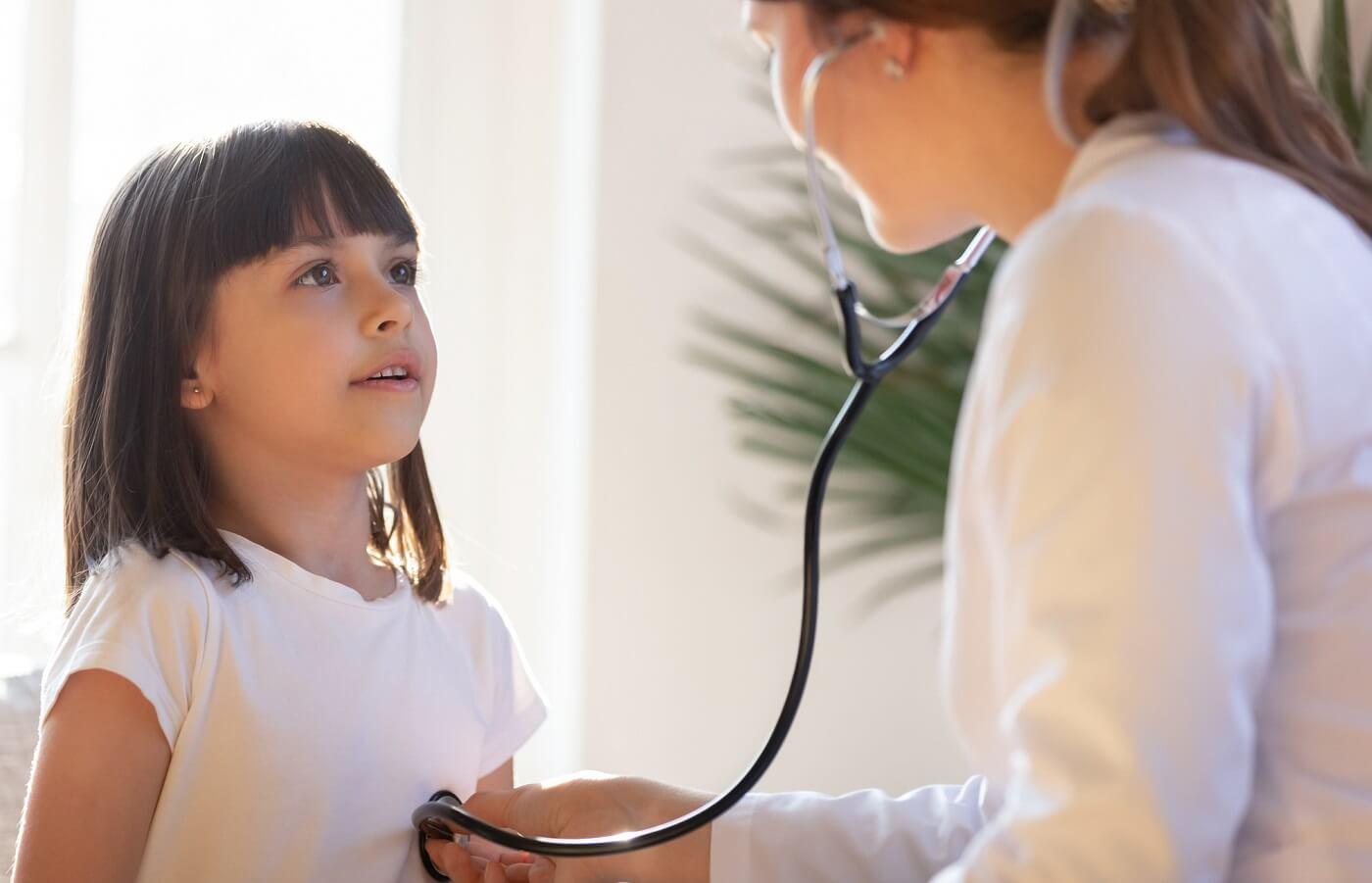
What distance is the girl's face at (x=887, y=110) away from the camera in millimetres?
819

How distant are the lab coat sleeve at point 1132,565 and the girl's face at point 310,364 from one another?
2.51 ft

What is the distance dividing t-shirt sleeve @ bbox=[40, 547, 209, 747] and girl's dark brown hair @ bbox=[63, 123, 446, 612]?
44mm

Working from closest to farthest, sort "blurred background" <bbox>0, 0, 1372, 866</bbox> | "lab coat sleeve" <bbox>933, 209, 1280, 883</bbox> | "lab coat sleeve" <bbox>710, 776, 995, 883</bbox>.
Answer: "lab coat sleeve" <bbox>933, 209, 1280, 883</bbox> → "lab coat sleeve" <bbox>710, 776, 995, 883</bbox> → "blurred background" <bbox>0, 0, 1372, 866</bbox>

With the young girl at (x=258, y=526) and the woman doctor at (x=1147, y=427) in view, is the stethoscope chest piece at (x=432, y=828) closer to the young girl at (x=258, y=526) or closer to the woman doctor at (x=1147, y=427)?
the young girl at (x=258, y=526)

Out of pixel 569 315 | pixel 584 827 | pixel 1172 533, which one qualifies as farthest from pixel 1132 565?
pixel 569 315

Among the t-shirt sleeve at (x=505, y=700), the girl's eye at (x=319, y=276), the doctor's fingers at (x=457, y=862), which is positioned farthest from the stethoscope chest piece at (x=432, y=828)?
the girl's eye at (x=319, y=276)

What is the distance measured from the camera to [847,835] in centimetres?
109

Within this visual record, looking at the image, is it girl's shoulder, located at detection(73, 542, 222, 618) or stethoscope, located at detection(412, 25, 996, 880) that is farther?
girl's shoulder, located at detection(73, 542, 222, 618)

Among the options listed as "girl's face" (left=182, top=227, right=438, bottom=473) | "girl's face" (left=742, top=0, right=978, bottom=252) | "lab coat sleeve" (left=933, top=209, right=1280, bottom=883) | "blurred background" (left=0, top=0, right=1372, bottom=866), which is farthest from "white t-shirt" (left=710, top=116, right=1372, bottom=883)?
"blurred background" (left=0, top=0, right=1372, bottom=866)

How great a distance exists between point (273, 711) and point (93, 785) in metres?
0.16

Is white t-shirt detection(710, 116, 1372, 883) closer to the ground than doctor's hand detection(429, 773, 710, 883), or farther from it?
farther from it

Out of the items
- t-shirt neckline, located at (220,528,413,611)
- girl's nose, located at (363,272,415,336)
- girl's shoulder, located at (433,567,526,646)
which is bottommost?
girl's shoulder, located at (433,567,526,646)

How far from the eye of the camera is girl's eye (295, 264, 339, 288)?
128 cm

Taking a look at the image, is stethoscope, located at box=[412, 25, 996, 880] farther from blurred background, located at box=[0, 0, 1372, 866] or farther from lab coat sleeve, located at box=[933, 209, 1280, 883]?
blurred background, located at box=[0, 0, 1372, 866]
